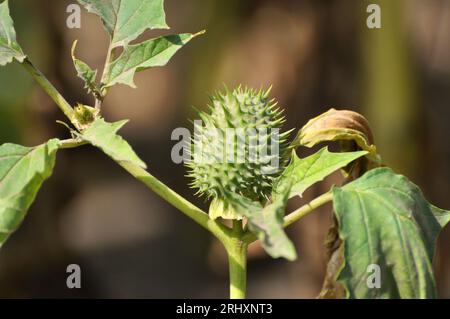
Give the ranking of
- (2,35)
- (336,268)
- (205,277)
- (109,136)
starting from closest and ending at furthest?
(109,136)
(2,35)
(336,268)
(205,277)

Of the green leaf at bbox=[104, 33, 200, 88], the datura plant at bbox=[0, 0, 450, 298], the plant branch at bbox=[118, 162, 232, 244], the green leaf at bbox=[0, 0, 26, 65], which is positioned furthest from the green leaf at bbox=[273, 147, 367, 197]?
the green leaf at bbox=[0, 0, 26, 65]

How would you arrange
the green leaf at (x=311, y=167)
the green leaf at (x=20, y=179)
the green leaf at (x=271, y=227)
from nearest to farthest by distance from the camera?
the green leaf at (x=271, y=227), the green leaf at (x=20, y=179), the green leaf at (x=311, y=167)

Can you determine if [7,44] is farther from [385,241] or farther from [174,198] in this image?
[385,241]

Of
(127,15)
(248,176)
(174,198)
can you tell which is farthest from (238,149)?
(127,15)

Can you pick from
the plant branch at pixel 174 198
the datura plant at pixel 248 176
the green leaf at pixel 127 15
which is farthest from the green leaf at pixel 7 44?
the plant branch at pixel 174 198

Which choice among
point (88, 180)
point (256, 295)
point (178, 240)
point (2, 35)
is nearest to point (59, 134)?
point (88, 180)

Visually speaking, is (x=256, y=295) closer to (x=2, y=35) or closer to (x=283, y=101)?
(x=283, y=101)

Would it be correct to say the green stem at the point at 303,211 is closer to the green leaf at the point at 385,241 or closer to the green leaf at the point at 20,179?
the green leaf at the point at 385,241
